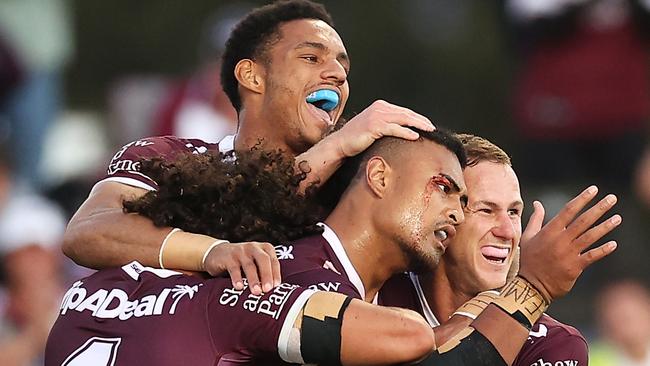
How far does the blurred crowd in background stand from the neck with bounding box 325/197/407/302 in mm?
3470

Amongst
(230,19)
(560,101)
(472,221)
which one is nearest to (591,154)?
(560,101)

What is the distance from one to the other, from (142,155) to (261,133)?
48 cm

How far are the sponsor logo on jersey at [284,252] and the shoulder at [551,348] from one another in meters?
0.93

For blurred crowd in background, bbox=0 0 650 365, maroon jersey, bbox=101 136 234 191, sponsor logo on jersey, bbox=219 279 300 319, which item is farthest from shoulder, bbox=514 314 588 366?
blurred crowd in background, bbox=0 0 650 365

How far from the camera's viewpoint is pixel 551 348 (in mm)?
5148

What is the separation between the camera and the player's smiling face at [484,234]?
5.49 metres

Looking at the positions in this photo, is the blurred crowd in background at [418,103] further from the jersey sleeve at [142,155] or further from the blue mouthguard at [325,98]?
the blue mouthguard at [325,98]

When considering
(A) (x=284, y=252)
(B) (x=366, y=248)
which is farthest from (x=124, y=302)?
(B) (x=366, y=248)

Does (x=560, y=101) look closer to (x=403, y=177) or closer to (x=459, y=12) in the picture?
(x=459, y=12)

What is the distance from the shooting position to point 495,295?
16.2 ft

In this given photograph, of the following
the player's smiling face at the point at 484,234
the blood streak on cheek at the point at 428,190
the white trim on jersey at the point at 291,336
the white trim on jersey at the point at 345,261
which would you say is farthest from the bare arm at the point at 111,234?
the player's smiling face at the point at 484,234

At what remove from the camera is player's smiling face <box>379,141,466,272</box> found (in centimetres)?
479

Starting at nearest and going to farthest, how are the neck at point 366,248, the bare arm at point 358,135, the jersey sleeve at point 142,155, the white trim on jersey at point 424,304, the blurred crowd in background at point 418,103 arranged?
1. the neck at point 366,248
2. the bare arm at point 358,135
3. the jersey sleeve at point 142,155
4. the white trim on jersey at point 424,304
5. the blurred crowd in background at point 418,103

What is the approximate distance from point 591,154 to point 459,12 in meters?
2.55
